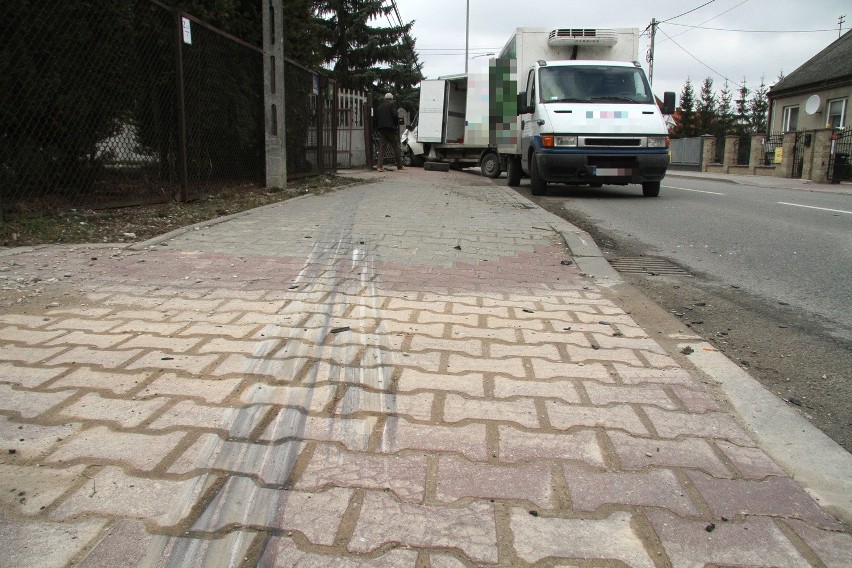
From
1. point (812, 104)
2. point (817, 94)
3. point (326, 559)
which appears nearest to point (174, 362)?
point (326, 559)

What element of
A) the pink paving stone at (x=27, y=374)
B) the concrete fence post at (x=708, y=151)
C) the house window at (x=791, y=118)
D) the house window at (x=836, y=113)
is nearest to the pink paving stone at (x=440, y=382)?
the pink paving stone at (x=27, y=374)

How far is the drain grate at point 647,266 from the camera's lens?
581 cm

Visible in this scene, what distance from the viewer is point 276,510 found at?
2014 millimetres

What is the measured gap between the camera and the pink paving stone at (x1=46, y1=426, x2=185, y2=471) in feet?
7.39

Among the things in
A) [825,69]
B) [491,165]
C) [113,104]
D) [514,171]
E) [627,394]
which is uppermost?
[825,69]

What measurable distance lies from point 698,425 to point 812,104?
106 ft

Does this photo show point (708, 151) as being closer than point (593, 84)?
No

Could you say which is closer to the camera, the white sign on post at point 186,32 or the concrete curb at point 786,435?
the concrete curb at point 786,435

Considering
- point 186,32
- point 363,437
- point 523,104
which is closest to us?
point 363,437

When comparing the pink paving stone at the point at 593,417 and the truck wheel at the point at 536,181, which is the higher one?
the truck wheel at the point at 536,181

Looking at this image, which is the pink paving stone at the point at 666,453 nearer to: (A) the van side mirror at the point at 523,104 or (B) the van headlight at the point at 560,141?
(B) the van headlight at the point at 560,141

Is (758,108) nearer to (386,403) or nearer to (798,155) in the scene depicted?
(798,155)

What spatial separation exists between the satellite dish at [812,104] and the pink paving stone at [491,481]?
32.7 metres

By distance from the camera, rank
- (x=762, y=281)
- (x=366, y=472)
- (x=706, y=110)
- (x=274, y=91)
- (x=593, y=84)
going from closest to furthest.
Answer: (x=366, y=472) < (x=762, y=281) < (x=274, y=91) < (x=593, y=84) < (x=706, y=110)
